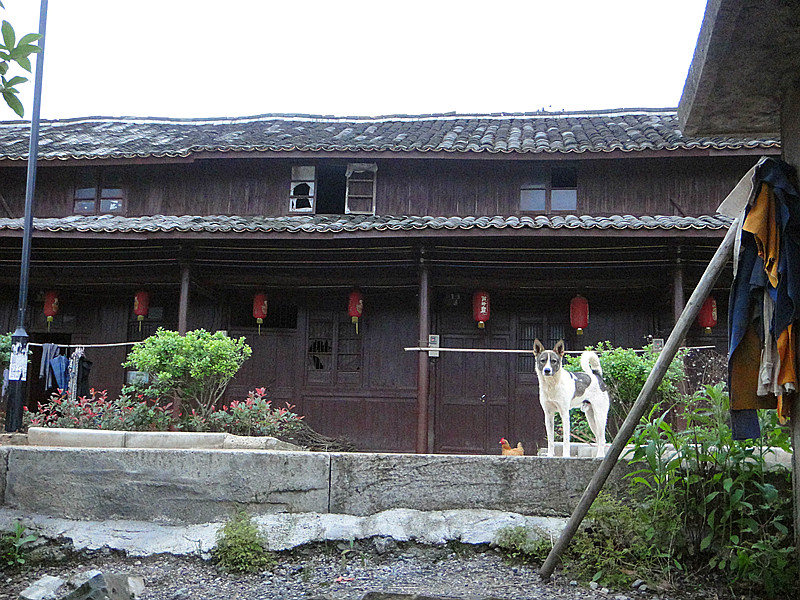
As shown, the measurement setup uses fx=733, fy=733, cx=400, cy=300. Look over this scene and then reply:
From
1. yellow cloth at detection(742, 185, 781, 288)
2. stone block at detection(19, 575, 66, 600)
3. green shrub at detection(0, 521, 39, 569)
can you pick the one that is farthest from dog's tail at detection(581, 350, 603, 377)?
green shrub at detection(0, 521, 39, 569)

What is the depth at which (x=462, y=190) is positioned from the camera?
1188cm

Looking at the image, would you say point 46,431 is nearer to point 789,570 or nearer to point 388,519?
point 388,519

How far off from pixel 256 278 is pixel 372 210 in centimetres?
220

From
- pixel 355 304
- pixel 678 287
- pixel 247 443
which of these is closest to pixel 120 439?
pixel 247 443

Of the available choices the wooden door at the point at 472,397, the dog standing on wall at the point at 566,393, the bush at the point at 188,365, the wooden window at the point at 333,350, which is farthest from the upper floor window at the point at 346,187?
the dog standing on wall at the point at 566,393

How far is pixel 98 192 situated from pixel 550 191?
7.49 m

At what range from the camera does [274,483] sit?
580 cm

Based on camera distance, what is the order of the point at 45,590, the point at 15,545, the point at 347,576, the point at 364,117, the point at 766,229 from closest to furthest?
the point at 766,229, the point at 45,590, the point at 347,576, the point at 15,545, the point at 364,117

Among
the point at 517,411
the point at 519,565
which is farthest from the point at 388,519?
the point at 517,411

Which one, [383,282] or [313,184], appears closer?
[383,282]

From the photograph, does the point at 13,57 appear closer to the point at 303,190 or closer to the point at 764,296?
the point at 764,296

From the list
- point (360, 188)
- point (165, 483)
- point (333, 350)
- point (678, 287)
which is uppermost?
point (360, 188)

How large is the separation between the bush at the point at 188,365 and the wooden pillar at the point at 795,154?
576cm

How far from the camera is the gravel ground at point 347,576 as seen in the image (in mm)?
4520
